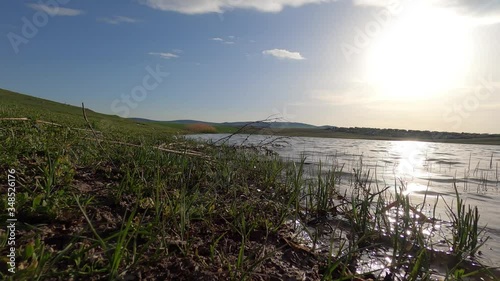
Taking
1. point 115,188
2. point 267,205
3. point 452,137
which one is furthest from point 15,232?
point 452,137

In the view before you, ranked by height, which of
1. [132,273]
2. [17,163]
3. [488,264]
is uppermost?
[17,163]

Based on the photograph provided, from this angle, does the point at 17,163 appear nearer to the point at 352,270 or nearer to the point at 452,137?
the point at 352,270

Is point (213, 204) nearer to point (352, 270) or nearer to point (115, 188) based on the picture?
point (115, 188)

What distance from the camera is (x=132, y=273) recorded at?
2.44m

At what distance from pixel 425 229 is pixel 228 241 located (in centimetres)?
320

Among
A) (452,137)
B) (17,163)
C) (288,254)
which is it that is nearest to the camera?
(288,254)

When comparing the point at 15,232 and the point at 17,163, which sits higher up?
the point at 17,163

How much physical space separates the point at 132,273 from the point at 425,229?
4.25m

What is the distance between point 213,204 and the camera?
4.11 meters

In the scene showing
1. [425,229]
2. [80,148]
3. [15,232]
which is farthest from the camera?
[80,148]

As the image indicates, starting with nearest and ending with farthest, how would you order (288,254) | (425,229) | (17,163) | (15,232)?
(15,232), (288,254), (17,163), (425,229)

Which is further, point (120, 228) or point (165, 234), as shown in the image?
point (120, 228)

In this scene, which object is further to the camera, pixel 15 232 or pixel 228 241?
pixel 228 241

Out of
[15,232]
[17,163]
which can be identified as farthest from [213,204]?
[17,163]
